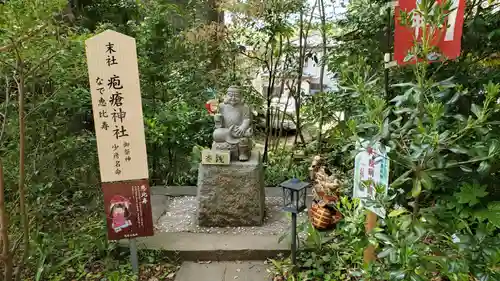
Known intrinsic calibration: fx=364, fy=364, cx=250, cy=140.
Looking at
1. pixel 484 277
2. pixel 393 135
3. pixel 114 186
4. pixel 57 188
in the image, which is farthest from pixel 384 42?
pixel 57 188

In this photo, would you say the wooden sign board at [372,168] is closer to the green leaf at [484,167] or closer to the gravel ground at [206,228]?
the green leaf at [484,167]

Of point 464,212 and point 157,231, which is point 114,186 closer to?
point 157,231

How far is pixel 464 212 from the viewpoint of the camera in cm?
164

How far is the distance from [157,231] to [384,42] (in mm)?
2435

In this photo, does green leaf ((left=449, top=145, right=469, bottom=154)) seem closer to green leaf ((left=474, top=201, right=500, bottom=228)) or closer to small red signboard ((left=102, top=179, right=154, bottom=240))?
green leaf ((left=474, top=201, right=500, bottom=228))

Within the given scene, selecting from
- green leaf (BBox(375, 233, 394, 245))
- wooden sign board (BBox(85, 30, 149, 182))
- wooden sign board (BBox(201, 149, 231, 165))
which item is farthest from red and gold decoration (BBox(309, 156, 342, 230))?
wooden sign board (BBox(85, 30, 149, 182))

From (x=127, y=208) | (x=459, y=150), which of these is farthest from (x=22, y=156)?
(x=459, y=150)

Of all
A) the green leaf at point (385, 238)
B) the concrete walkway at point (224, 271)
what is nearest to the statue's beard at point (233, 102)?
the concrete walkway at point (224, 271)

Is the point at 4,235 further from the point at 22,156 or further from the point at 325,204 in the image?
the point at 325,204

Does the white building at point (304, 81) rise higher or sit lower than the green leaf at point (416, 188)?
higher

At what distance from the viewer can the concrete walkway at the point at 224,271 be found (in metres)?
2.68

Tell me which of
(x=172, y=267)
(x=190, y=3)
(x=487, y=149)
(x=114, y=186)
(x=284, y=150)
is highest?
(x=190, y=3)

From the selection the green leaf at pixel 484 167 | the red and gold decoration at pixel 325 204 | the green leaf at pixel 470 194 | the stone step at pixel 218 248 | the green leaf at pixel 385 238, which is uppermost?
the green leaf at pixel 484 167

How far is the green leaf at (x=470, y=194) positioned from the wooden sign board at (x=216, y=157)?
6.32 feet
